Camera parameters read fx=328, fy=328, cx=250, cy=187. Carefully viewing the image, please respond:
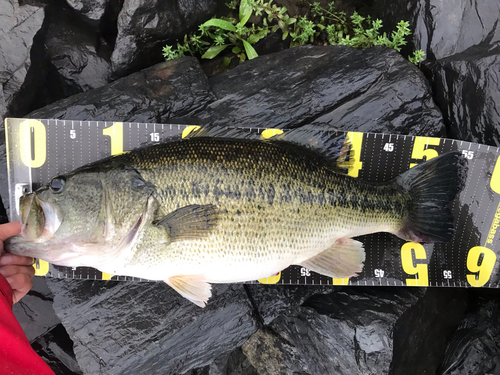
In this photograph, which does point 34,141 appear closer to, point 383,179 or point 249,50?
point 249,50

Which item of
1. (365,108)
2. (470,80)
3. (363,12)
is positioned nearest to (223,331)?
(365,108)

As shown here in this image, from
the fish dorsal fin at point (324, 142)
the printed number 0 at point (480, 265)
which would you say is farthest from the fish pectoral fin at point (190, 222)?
the printed number 0 at point (480, 265)

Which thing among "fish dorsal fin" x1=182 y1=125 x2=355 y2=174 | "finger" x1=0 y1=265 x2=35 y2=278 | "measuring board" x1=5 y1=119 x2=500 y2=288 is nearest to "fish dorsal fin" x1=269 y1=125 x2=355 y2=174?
"fish dorsal fin" x1=182 y1=125 x2=355 y2=174

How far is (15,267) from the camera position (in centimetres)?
223

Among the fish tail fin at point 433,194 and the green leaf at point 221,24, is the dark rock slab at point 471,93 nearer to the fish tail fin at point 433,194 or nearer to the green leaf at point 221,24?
the fish tail fin at point 433,194

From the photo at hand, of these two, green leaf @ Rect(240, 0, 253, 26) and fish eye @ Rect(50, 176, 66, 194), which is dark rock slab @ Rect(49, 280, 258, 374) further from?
green leaf @ Rect(240, 0, 253, 26)

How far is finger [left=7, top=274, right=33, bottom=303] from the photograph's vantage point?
2.22 meters

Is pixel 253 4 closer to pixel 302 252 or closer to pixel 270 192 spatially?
pixel 270 192

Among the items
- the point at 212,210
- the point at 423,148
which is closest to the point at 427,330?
the point at 423,148

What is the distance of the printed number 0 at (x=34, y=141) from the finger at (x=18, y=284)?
0.84 m

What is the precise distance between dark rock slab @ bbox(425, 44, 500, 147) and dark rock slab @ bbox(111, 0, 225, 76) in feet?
7.31

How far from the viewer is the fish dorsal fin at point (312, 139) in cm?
219

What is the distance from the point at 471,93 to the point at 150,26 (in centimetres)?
283

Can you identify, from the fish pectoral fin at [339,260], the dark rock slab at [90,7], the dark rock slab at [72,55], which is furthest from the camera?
the dark rock slab at [72,55]
